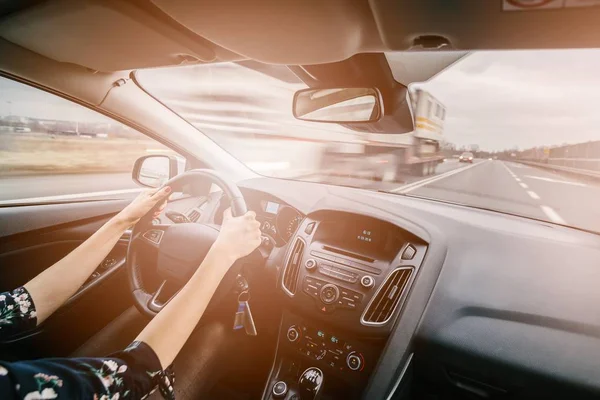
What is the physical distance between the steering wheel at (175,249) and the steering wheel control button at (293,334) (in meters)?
0.80

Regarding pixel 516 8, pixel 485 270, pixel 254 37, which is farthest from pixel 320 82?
pixel 485 270

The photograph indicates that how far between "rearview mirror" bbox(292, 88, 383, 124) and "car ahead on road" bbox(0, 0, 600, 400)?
0.01 meters

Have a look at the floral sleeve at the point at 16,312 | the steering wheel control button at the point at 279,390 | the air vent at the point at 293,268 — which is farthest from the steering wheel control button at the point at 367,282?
the floral sleeve at the point at 16,312

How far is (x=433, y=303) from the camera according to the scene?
7.03 ft

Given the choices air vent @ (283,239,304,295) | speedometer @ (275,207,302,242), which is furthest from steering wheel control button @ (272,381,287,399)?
speedometer @ (275,207,302,242)

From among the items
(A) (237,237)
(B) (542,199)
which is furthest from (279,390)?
(B) (542,199)

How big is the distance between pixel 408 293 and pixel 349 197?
0.88 meters

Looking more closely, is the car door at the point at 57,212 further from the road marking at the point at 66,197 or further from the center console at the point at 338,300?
the center console at the point at 338,300

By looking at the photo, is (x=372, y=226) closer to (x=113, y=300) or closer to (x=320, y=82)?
Answer: (x=320, y=82)

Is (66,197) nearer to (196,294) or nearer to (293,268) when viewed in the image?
(293,268)

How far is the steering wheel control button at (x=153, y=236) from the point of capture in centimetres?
265

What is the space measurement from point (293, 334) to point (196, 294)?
3.81 ft

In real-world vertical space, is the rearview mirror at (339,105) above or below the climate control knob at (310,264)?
above

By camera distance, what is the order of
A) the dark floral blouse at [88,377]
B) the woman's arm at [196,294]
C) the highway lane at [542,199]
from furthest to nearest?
the highway lane at [542,199]
the woman's arm at [196,294]
the dark floral blouse at [88,377]
